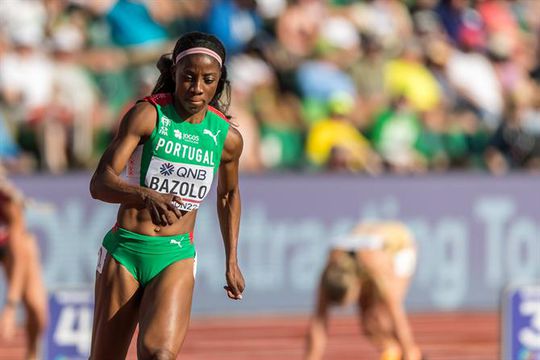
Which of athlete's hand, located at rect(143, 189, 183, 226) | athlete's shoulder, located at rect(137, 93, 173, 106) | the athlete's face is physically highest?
the athlete's face

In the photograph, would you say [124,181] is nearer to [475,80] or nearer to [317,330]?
[317,330]

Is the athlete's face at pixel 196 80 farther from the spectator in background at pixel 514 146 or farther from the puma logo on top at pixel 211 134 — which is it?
the spectator in background at pixel 514 146

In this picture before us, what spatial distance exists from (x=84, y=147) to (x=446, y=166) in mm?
4479

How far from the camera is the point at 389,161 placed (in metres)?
14.7

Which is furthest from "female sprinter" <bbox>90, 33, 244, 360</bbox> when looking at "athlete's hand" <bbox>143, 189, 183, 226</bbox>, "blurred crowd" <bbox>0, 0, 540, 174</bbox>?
"blurred crowd" <bbox>0, 0, 540, 174</bbox>

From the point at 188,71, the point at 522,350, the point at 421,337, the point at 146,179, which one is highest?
the point at 188,71

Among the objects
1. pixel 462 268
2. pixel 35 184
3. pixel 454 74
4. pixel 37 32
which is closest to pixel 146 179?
pixel 35 184

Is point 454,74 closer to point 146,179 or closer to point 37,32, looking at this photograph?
point 37,32

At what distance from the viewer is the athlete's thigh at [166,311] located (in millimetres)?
6059

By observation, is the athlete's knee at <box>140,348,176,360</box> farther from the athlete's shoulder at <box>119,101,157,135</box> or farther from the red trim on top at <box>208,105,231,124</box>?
the red trim on top at <box>208,105,231,124</box>

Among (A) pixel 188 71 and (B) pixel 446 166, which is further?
(B) pixel 446 166

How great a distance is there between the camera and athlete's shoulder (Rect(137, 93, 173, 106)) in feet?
20.4

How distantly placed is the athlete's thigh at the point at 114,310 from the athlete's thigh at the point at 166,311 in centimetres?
8

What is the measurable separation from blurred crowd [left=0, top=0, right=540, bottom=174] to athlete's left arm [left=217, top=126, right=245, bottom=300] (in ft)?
20.7
